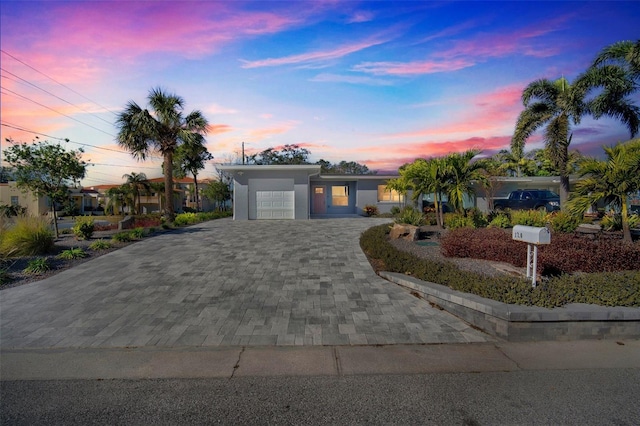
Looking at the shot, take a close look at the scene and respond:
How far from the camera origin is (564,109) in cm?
1623

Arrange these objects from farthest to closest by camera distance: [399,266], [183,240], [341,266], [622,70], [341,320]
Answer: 1. [622,70]
2. [183,240]
3. [341,266]
4. [399,266]
5. [341,320]

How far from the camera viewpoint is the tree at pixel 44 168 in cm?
1175

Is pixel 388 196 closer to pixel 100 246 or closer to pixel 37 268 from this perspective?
pixel 100 246

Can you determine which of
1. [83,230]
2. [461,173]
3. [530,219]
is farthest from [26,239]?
[530,219]

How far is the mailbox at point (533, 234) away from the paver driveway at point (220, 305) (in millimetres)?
1584

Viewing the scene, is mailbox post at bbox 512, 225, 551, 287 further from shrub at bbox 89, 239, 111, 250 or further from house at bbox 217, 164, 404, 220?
house at bbox 217, 164, 404, 220

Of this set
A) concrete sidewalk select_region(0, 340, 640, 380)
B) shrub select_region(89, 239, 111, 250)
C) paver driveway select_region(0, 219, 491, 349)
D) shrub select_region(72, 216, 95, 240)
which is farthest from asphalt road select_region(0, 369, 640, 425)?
shrub select_region(72, 216, 95, 240)

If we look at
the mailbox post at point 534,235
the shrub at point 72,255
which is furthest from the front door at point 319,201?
the mailbox post at point 534,235

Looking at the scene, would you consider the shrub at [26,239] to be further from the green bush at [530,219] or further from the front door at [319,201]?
the front door at [319,201]

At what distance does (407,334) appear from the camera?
438cm

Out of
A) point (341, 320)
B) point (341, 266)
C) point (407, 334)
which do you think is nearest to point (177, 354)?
point (341, 320)

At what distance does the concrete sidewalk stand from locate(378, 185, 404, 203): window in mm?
18334

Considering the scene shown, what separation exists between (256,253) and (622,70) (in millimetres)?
18058

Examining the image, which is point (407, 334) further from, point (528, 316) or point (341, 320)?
point (528, 316)
